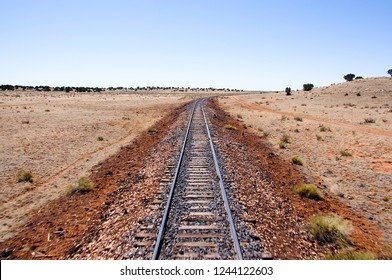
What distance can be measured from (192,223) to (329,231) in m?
3.56

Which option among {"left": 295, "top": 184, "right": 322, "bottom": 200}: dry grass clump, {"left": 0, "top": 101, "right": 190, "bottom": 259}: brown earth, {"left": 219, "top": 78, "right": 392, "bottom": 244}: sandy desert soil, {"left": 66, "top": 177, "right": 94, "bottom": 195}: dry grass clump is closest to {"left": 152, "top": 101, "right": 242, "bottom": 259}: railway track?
{"left": 0, "top": 101, "right": 190, "bottom": 259}: brown earth

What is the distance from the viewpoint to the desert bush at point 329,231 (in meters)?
6.63

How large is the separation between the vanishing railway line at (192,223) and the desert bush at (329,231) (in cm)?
222

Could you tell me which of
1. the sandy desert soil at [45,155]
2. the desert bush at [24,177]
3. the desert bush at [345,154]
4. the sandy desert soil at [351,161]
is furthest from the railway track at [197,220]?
the desert bush at [345,154]

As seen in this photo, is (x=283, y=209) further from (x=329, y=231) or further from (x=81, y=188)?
(x=81, y=188)

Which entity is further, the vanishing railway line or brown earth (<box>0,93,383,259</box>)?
brown earth (<box>0,93,383,259</box>)

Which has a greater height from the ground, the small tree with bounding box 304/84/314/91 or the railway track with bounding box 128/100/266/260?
the small tree with bounding box 304/84/314/91

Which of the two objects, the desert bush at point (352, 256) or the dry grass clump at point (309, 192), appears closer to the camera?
the desert bush at point (352, 256)

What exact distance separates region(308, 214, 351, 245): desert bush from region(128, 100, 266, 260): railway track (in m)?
2.19

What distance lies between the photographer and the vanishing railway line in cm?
569

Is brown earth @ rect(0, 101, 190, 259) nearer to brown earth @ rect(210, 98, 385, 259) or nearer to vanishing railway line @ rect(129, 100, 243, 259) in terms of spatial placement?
vanishing railway line @ rect(129, 100, 243, 259)

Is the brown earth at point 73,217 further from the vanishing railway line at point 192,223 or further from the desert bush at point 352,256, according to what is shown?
the desert bush at point 352,256

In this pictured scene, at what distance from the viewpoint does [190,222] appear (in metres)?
6.85

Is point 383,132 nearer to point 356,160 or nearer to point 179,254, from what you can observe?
point 356,160
